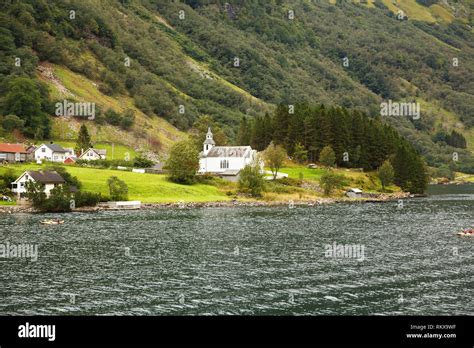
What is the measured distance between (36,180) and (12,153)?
37307mm

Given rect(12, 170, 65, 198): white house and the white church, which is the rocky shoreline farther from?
the white church

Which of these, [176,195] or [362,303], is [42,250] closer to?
[362,303]

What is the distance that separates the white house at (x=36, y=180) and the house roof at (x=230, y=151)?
182 feet

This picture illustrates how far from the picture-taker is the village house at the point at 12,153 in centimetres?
15706

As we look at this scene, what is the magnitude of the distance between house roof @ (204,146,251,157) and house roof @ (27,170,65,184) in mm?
54845

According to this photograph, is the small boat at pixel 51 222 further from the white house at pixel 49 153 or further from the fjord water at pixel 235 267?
the white house at pixel 49 153

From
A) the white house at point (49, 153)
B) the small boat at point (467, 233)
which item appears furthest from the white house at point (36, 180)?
the small boat at point (467, 233)

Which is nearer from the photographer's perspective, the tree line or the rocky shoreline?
the rocky shoreline

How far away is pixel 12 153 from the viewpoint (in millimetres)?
159750

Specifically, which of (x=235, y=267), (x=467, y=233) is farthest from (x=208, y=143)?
(x=235, y=267)

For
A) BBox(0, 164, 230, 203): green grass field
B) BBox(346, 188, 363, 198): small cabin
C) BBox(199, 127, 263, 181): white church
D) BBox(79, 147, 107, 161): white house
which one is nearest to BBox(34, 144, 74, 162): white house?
BBox(79, 147, 107, 161): white house

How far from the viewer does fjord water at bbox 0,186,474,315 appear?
4866 centimetres

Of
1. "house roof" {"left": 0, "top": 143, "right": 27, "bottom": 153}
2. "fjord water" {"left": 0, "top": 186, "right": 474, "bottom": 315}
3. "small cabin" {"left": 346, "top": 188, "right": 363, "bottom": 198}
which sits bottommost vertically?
"fjord water" {"left": 0, "top": 186, "right": 474, "bottom": 315}
